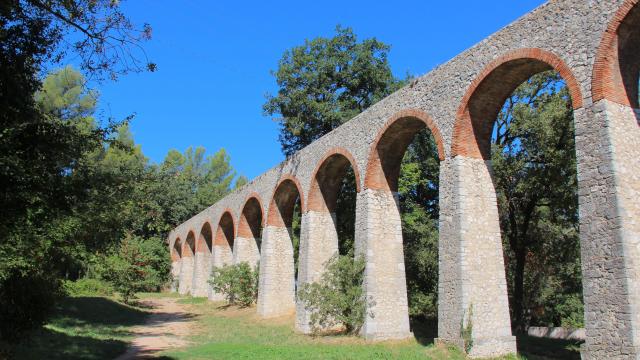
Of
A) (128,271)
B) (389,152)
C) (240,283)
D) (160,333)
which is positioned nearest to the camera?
(389,152)

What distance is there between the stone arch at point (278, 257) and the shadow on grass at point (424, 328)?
188 inches

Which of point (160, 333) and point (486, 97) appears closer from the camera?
point (486, 97)

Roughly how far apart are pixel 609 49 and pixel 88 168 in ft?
28.9

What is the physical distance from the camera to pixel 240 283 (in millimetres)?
22078

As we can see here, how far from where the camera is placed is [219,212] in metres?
27.7

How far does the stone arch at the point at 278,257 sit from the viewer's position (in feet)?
63.1

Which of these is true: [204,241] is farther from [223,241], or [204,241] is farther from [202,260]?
[223,241]

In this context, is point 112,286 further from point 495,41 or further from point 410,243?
point 495,41

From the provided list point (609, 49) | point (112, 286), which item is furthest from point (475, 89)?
point (112, 286)

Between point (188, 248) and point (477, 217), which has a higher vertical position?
point (188, 248)

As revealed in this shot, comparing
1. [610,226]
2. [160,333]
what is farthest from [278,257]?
[610,226]

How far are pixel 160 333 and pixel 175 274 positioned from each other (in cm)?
2605

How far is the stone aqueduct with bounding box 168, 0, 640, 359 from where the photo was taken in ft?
24.7

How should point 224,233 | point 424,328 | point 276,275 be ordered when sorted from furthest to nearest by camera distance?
point 224,233, point 276,275, point 424,328
